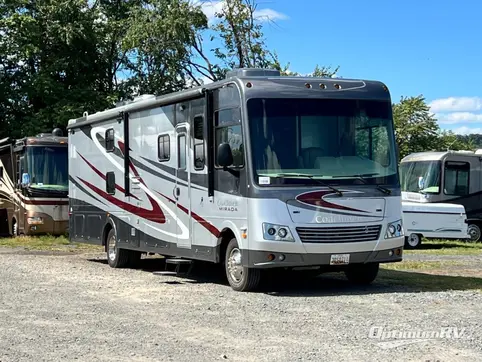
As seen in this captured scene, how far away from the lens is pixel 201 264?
629 inches

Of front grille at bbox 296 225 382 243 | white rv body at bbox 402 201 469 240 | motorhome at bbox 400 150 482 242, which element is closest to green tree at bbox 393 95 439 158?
motorhome at bbox 400 150 482 242

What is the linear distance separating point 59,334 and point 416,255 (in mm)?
13490

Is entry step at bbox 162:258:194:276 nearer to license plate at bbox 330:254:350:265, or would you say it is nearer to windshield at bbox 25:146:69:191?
license plate at bbox 330:254:350:265

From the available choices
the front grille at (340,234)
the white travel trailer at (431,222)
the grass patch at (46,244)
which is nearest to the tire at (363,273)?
the front grille at (340,234)

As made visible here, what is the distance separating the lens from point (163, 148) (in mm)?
14375

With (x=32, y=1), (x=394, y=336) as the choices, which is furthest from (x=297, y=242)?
(x=32, y=1)

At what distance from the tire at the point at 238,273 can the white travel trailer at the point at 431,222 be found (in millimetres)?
12348

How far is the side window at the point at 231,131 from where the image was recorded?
1193cm

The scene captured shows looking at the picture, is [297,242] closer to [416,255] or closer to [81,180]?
[81,180]

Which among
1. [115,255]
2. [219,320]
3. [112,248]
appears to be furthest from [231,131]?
[112,248]

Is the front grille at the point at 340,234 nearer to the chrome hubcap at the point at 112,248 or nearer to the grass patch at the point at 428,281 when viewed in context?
the grass patch at the point at 428,281

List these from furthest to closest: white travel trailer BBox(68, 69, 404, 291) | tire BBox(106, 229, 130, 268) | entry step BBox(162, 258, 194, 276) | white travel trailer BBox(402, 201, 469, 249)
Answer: white travel trailer BBox(402, 201, 469, 249), tire BBox(106, 229, 130, 268), entry step BBox(162, 258, 194, 276), white travel trailer BBox(68, 69, 404, 291)

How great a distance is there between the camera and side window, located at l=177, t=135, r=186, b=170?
13617 mm

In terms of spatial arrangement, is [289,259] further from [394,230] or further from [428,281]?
[428,281]
